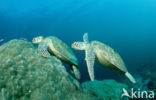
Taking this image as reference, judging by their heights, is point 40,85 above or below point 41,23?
below

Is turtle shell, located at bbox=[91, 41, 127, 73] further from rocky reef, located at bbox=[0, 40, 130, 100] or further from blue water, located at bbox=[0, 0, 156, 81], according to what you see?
blue water, located at bbox=[0, 0, 156, 81]

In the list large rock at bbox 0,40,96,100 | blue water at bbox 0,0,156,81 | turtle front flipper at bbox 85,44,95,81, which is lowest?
large rock at bbox 0,40,96,100

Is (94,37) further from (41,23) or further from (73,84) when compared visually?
(73,84)

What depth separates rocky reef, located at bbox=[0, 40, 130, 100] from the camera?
7.59 ft

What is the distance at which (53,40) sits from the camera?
3.86 meters

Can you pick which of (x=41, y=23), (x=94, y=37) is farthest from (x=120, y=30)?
(x=41, y=23)

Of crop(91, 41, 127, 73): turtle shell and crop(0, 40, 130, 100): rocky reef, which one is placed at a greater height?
crop(91, 41, 127, 73): turtle shell

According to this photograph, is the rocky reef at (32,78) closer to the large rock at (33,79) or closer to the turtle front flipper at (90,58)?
the large rock at (33,79)

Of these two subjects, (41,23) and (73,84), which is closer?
(73,84)

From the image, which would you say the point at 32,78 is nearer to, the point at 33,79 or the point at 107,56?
the point at 33,79

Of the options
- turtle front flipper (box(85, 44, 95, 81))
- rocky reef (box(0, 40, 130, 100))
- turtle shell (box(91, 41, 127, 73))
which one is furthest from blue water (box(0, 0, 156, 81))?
rocky reef (box(0, 40, 130, 100))

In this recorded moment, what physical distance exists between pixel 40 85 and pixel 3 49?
1288 millimetres

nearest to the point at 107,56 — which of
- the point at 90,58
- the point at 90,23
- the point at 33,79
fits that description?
the point at 90,58

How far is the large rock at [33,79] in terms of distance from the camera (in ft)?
7.57
